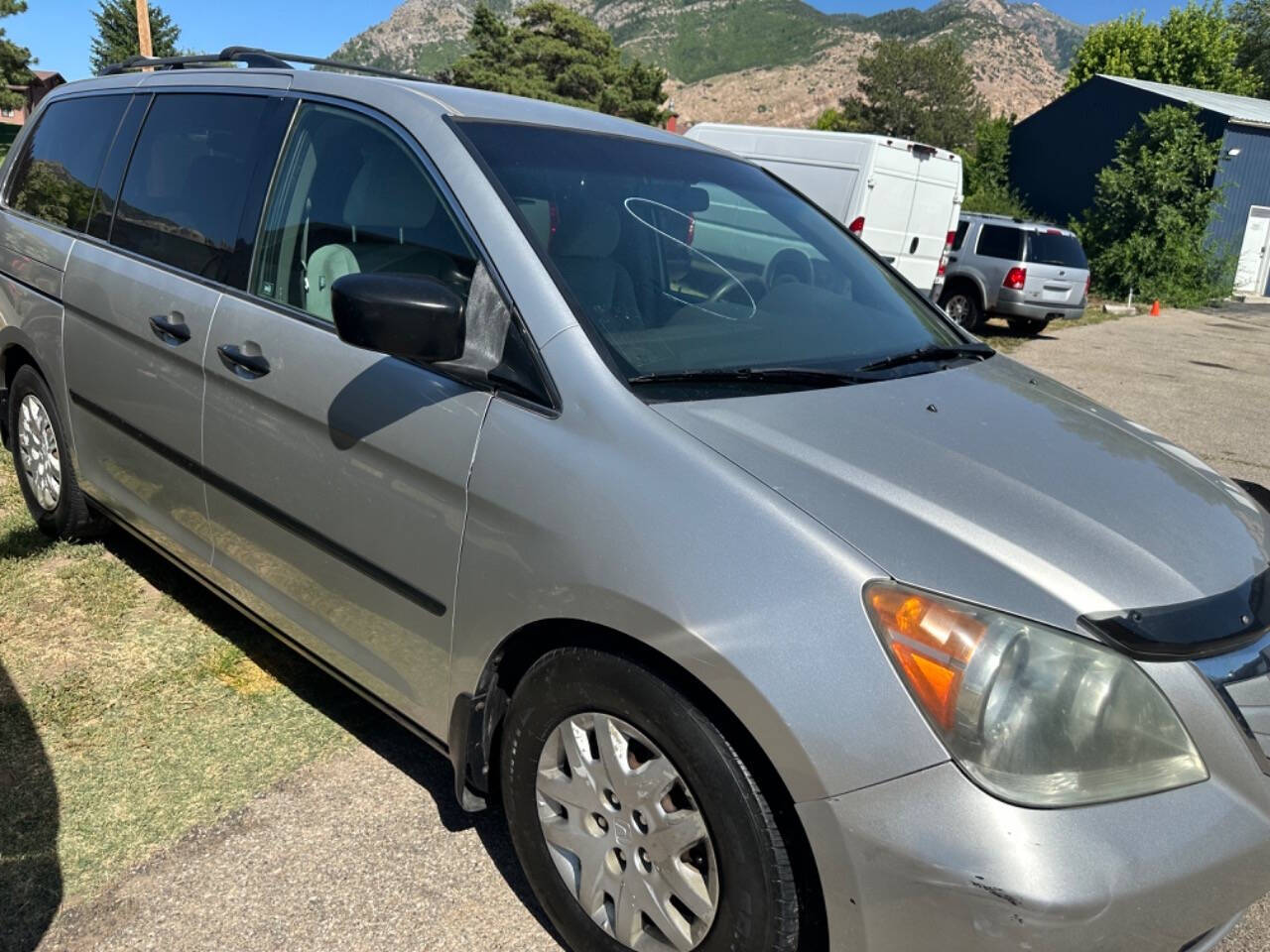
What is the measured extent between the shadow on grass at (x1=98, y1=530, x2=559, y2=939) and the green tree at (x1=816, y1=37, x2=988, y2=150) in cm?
6645

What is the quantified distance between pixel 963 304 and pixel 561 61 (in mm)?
44393

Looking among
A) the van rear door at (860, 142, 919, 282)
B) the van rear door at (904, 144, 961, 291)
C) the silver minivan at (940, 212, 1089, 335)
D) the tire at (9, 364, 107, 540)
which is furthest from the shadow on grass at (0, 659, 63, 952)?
the silver minivan at (940, 212, 1089, 335)

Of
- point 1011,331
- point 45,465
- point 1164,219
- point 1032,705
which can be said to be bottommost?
point 1011,331

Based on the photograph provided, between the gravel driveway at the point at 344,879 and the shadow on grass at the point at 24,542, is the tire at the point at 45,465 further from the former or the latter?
the gravel driveway at the point at 344,879

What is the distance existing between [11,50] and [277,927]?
50.6 m

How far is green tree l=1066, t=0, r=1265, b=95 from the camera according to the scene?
42688mm

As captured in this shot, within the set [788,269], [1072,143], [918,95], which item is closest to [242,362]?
[788,269]

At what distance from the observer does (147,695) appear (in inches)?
125

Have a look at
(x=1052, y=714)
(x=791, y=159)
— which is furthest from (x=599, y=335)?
(x=791, y=159)

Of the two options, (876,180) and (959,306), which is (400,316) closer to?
(876,180)

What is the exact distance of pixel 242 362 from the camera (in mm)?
2723

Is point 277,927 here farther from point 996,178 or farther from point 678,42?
point 678,42

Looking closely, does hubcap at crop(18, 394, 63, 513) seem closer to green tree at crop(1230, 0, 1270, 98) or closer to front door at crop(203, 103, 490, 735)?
front door at crop(203, 103, 490, 735)

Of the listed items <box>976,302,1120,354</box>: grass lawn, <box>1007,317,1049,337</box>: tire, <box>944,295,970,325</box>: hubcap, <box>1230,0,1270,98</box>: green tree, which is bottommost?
<box>976,302,1120,354</box>: grass lawn
